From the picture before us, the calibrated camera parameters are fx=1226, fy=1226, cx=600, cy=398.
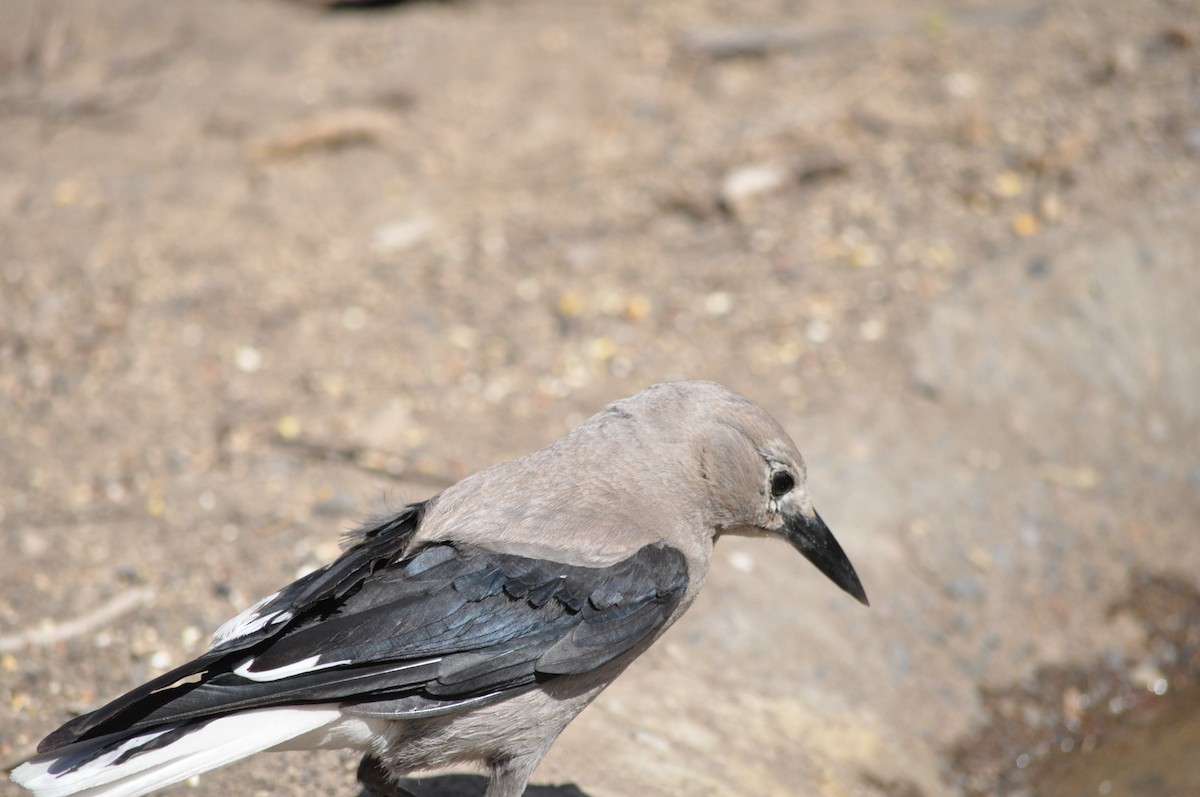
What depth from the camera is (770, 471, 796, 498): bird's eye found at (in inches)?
151

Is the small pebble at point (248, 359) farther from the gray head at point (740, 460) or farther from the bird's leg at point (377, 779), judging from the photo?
the bird's leg at point (377, 779)

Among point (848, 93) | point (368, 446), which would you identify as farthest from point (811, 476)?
point (848, 93)

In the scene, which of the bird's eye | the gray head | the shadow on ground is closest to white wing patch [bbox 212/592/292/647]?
the shadow on ground

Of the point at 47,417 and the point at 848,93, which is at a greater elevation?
the point at 848,93

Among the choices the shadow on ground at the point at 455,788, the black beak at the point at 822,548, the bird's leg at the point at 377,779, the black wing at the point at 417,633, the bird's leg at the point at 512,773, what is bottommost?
the shadow on ground at the point at 455,788

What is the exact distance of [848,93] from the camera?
768 centimetres

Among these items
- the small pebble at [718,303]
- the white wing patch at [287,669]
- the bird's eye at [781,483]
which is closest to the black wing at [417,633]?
the white wing patch at [287,669]

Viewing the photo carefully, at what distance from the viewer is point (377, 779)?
3570mm

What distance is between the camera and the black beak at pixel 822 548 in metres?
3.96

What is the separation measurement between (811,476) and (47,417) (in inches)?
143

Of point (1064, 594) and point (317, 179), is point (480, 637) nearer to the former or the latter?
point (1064, 594)

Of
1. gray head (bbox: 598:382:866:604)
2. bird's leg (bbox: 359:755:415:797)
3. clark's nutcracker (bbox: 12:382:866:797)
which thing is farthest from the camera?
gray head (bbox: 598:382:866:604)

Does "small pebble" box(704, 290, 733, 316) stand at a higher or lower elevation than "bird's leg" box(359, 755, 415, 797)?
lower

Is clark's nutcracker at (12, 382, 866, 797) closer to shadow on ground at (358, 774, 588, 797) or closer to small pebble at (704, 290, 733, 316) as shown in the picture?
shadow on ground at (358, 774, 588, 797)
